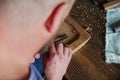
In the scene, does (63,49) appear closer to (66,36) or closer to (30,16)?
(66,36)

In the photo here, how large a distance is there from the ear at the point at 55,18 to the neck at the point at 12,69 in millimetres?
101

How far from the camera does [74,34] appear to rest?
0.79m

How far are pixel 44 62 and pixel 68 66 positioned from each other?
9cm

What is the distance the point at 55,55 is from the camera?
702mm

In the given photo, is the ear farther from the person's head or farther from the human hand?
the human hand

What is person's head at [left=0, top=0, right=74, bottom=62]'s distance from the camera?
1.30 feet

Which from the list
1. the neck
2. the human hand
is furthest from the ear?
the human hand

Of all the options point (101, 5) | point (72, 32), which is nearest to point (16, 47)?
point (72, 32)

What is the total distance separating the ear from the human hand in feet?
0.81

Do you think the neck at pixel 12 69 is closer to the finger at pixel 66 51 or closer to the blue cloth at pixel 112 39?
the finger at pixel 66 51

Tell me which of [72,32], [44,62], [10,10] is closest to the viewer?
[10,10]

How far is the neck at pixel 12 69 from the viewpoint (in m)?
0.49

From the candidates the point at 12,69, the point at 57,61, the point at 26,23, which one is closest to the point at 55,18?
the point at 26,23

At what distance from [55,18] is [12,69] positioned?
0.15m
